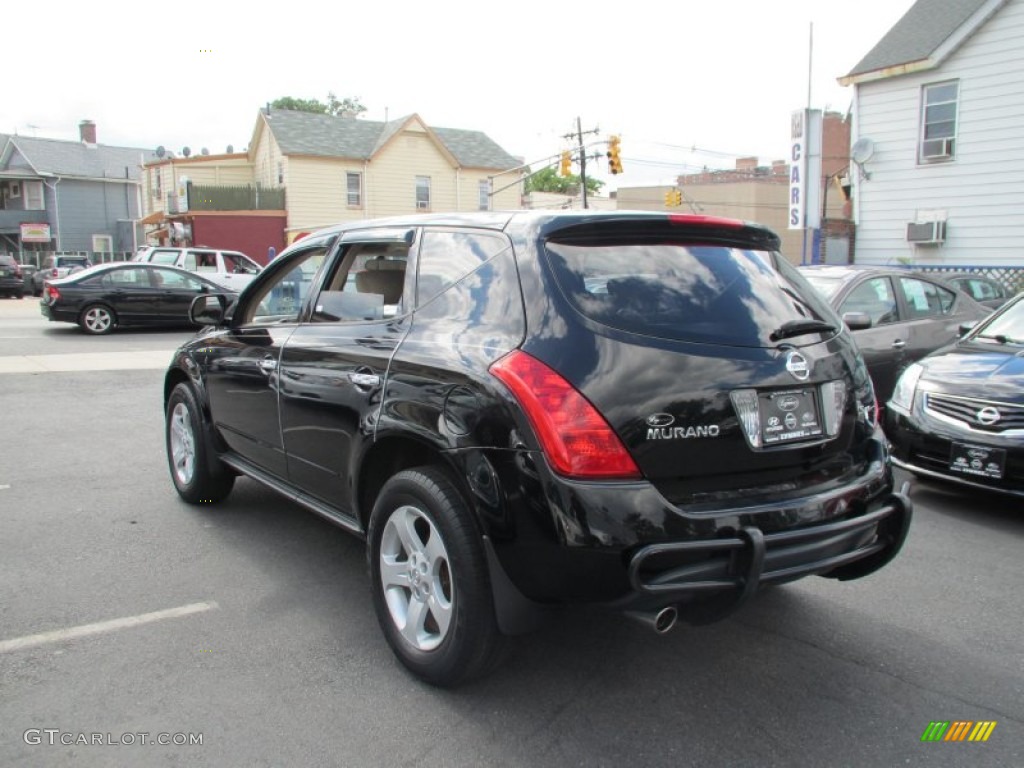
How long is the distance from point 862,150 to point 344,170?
81.7 feet

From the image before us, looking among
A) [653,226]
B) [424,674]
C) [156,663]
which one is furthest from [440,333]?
[156,663]

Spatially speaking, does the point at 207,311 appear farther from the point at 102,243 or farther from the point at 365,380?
the point at 102,243

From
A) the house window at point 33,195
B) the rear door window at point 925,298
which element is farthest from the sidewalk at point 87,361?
the house window at point 33,195

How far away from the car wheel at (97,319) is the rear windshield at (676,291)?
15933mm

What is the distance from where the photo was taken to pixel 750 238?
3.45 metres

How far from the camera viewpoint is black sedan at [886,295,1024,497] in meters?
5.12

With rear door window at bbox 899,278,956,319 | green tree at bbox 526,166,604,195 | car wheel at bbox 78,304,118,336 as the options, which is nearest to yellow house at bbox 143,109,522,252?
car wheel at bbox 78,304,118,336

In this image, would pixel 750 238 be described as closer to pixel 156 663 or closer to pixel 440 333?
pixel 440 333

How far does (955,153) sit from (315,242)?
15.0 m

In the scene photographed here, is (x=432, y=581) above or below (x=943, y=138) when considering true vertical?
below

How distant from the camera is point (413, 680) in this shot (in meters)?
3.24

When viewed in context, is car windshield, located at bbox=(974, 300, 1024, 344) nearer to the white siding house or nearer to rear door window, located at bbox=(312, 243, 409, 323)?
rear door window, located at bbox=(312, 243, 409, 323)

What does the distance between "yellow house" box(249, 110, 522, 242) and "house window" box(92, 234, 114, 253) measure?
15.7 metres

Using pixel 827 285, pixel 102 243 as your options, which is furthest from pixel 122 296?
pixel 102 243
